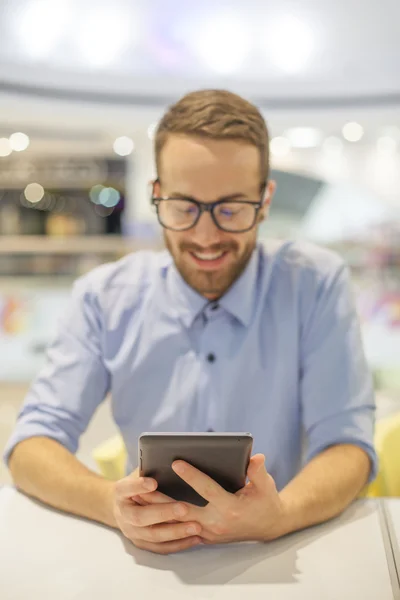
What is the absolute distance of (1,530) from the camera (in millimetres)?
1070

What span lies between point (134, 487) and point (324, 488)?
0.37m

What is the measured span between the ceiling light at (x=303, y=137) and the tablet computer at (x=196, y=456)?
11.8ft

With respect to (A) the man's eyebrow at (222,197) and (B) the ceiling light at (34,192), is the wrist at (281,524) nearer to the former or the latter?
(A) the man's eyebrow at (222,197)

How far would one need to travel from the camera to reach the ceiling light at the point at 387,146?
179 inches

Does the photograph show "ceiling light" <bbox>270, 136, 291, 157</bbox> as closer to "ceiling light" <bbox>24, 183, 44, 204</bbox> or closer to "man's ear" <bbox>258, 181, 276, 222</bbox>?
"ceiling light" <bbox>24, 183, 44, 204</bbox>

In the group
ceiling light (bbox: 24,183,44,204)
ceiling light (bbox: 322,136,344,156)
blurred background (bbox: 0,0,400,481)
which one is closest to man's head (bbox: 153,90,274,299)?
blurred background (bbox: 0,0,400,481)

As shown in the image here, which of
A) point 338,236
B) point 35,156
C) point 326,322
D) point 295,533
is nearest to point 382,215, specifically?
point 338,236

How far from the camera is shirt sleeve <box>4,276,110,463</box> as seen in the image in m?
1.33

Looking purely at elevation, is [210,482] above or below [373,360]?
above

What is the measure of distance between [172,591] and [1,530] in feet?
1.20

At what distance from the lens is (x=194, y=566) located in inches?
37.5

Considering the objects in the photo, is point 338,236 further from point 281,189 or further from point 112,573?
point 112,573

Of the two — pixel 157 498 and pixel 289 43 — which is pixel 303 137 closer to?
pixel 289 43

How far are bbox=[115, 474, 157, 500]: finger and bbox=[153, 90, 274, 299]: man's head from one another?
55 cm
